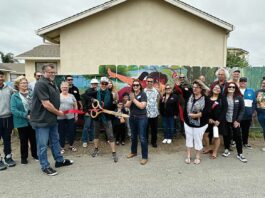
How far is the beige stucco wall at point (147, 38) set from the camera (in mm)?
9055

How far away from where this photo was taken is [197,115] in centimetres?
448

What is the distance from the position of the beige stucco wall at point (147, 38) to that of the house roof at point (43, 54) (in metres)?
8.22

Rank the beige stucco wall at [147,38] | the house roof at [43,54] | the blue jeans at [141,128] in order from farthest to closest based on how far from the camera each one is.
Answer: the house roof at [43,54] → the beige stucco wall at [147,38] → the blue jeans at [141,128]

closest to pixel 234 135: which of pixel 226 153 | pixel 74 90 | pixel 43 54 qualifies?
pixel 226 153

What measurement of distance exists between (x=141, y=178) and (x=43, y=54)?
16249mm

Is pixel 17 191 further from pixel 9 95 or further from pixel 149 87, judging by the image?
pixel 149 87

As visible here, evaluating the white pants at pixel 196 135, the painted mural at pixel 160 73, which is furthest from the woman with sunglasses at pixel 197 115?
the painted mural at pixel 160 73

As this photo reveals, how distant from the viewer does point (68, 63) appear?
901 cm

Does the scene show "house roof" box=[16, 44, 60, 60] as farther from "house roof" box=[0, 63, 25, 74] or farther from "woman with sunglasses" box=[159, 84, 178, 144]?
"house roof" box=[0, 63, 25, 74]

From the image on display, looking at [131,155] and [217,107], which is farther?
[131,155]

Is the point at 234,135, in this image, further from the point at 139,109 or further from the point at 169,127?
the point at 139,109

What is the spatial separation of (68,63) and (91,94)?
4663 mm

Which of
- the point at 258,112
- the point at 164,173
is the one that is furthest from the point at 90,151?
the point at 258,112

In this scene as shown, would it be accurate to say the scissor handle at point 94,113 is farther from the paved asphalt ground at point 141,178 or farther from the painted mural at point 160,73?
the painted mural at point 160,73
